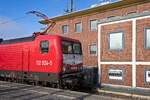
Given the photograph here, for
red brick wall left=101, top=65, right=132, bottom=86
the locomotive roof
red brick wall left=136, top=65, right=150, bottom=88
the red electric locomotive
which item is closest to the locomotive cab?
the red electric locomotive

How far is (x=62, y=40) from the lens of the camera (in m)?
18.8

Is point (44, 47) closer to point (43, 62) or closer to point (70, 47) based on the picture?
point (43, 62)

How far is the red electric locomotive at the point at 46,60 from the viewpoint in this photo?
1836 centimetres

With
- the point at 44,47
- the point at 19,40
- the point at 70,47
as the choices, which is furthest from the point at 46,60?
the point at 19,40

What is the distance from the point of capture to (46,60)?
19.1 meters

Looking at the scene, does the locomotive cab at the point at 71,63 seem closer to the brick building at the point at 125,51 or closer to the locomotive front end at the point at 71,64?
the locomotive front end at the point at 71,64

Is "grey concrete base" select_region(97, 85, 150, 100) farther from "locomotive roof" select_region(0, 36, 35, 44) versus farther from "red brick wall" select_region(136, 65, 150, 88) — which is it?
A: "locomotive roof" select_region(0, 36, 35, 44)

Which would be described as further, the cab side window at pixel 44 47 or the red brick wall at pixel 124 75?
the red brick wall at pixel 124 75

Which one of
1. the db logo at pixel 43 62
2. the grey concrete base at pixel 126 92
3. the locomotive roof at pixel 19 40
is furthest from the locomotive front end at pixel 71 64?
the locomotive roof at pixel 19 40

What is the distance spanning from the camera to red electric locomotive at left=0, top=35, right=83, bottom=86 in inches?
723

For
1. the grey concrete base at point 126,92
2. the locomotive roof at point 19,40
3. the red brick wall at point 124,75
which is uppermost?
the locomotive roof at point 19,40

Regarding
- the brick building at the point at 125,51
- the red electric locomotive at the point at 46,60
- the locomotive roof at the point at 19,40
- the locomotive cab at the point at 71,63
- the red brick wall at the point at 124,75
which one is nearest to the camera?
the red electric locomotive at the point at 46,60

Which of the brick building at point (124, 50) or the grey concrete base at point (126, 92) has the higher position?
the brick building at point (124, 50)

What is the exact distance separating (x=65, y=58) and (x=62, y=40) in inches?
44.8
